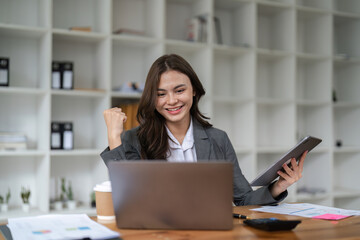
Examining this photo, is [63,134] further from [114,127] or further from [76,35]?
[114,127]

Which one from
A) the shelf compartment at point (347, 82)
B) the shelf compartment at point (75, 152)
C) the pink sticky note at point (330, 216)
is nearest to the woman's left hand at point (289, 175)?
the pink sticky note at point (330, 216)

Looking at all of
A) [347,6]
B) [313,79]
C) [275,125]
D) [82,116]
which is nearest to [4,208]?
[82,116]

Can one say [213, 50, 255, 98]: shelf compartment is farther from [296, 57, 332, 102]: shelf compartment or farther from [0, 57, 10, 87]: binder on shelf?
[0, 57, 10, 87]: binder on shelf

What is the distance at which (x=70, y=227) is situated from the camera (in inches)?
47.0

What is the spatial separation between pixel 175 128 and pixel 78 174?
1.49 meters

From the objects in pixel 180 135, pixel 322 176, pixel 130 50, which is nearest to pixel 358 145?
pixel 322 176

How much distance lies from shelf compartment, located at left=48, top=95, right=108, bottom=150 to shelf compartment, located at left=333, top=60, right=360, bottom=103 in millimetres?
2452

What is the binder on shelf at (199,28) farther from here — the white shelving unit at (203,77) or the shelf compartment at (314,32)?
the shelf compartment at (314,32)

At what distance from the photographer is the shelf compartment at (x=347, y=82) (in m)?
4.26

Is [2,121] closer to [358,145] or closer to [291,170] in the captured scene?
[291,170]

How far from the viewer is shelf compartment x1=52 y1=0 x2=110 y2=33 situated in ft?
10.7

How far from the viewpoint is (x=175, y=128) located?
2115 mm

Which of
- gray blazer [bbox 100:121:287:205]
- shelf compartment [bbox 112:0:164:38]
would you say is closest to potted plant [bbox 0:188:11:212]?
gray blazer [bbox 100:121:287:205]

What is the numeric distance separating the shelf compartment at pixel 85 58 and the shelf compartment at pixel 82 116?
13cm
